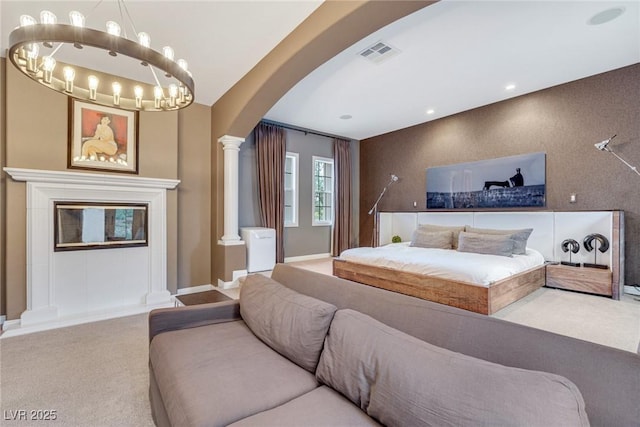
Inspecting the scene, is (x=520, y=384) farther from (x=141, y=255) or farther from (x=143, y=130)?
(x=143, y=130)

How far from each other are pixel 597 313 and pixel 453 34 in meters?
3.38

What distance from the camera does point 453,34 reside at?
291 centimetres

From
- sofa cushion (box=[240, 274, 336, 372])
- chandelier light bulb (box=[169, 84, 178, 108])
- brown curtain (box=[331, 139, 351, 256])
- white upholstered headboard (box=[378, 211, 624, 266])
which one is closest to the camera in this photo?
sofa cushion (box=[240, 274, 336, 372])

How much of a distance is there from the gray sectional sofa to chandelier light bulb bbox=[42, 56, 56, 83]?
1629mm

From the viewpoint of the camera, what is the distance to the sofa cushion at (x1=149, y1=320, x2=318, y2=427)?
3.48 feet

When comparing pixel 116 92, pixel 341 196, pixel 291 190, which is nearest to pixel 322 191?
pixel 341 196

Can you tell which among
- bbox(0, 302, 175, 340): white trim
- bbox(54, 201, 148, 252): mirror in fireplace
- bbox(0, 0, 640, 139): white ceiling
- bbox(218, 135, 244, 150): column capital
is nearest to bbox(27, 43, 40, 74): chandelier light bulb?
bbox(0, 0, 640, 139): white ceiling

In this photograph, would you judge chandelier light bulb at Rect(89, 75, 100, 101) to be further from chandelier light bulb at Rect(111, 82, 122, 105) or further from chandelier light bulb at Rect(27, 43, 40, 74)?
chandelier light bulb at Rect(27, 43, 40, 74)

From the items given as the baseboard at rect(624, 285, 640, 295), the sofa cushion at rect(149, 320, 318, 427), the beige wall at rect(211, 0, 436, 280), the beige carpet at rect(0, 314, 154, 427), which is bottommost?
the beige carpet at rect(0, 314, 154, 427)

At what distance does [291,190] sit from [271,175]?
0.77m

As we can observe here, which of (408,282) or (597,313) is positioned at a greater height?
(408,282)

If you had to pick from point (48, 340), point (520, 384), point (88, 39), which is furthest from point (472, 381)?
point (48, 340)

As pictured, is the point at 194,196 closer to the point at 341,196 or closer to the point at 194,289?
the point at 194,289

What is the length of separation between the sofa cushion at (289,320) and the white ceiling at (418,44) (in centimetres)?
240
